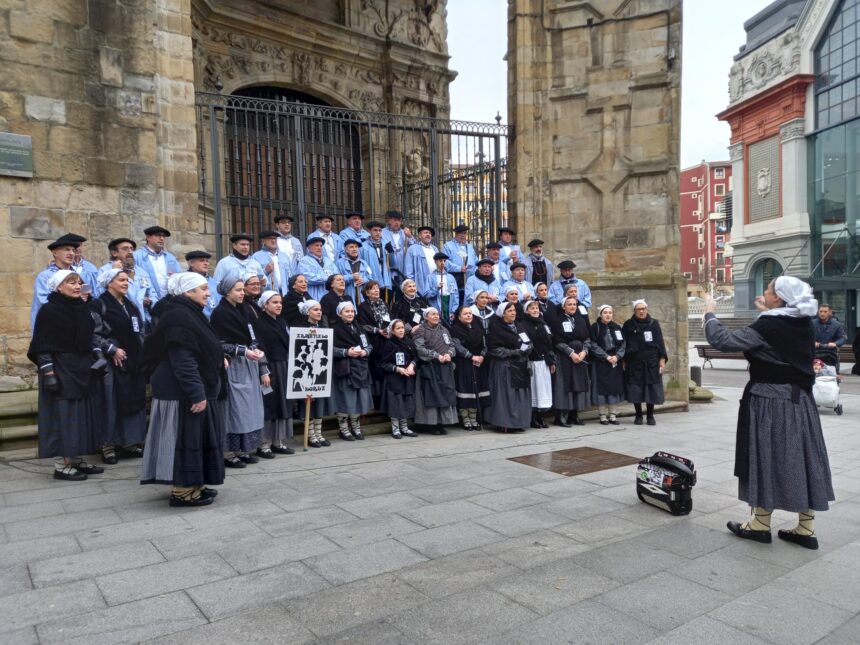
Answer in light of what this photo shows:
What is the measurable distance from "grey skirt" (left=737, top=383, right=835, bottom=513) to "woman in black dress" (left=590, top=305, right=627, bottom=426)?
513 centimetres

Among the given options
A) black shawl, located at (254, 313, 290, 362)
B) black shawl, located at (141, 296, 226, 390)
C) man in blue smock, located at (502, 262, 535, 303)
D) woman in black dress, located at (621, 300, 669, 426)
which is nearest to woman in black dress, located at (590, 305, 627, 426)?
woman in black dress, located at (621, 300, 669, 426)

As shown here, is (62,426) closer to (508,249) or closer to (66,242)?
(66,242)

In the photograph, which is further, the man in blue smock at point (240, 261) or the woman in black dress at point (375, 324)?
the woman in black dress at point (375, 324)

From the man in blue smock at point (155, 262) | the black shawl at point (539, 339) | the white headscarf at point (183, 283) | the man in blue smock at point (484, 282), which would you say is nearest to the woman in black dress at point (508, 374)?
the black shawl at point (539, 339)

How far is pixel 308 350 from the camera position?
291 inches

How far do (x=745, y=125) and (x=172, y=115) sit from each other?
123ft

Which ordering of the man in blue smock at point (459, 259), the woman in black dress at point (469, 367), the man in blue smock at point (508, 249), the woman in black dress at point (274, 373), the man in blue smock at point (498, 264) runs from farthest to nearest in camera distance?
the man in blue smock at point (508, 249), the man in blue smock at point (459, 259), the man in blue smock at point (498, 264), the woman in black dress at point (469, 367), the woman in black dress at point (274, 373)

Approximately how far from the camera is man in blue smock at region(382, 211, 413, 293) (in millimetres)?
10172

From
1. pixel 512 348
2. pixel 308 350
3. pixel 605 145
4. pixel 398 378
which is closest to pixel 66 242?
pixel 308 350

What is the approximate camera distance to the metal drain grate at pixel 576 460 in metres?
6.68

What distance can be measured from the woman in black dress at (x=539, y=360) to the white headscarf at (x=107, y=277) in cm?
533

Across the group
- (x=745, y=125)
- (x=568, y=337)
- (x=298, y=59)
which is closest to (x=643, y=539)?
(x=568, y=337)

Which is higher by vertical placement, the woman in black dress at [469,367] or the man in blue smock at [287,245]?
the man in blue smock at [287,245]

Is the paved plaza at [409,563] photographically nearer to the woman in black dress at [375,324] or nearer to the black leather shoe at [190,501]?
the black leather shoe at [190,501]
